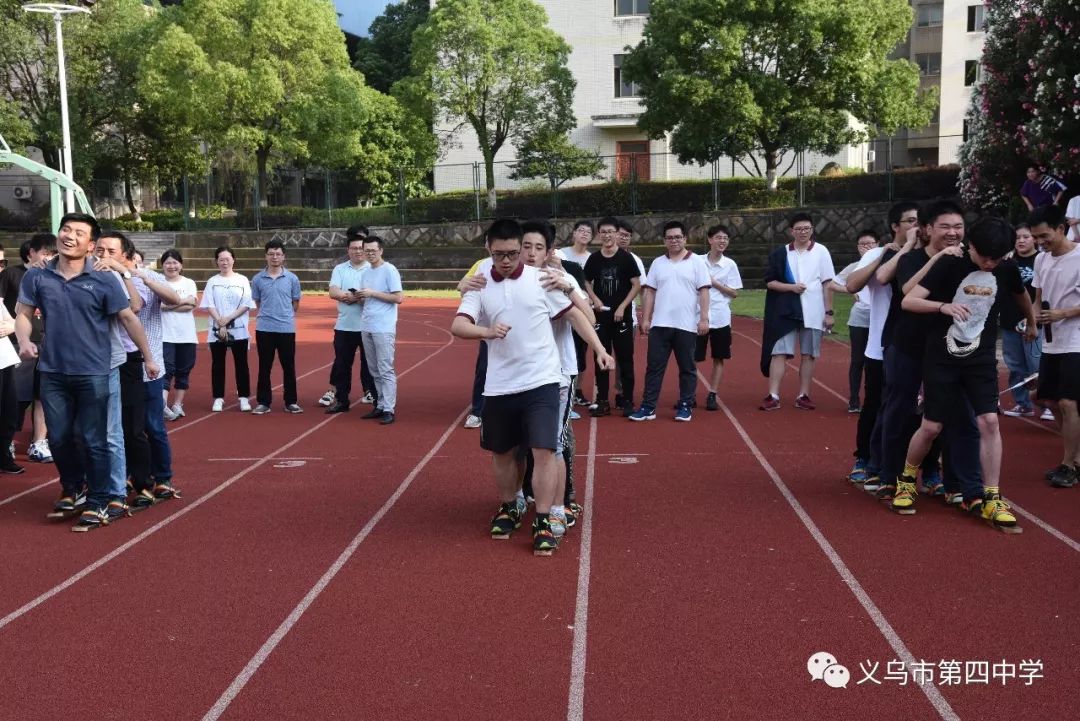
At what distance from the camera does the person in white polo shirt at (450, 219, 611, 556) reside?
574 centimetres

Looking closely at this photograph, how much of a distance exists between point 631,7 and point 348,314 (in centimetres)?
3149

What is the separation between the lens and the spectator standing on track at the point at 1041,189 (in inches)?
520

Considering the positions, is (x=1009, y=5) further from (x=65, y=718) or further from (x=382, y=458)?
(x=65, y=718)

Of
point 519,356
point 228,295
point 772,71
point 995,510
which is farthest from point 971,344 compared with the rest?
point 772,71

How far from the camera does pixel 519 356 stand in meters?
5.79

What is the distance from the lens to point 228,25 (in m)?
31.2

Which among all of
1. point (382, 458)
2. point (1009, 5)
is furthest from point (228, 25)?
point (382, 458)

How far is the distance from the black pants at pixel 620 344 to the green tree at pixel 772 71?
18.3 m

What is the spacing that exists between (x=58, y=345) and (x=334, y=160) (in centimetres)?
2754

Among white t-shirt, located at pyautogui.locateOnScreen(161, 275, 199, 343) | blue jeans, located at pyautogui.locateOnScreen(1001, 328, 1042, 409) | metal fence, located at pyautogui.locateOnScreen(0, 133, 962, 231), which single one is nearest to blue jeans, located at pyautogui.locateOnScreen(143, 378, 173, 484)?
white t-shirt, located at pyautogui.locateOnScreen(161, 275, 199, 343)

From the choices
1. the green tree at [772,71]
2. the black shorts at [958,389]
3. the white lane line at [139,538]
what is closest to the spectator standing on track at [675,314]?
the white lane line at [139,538]

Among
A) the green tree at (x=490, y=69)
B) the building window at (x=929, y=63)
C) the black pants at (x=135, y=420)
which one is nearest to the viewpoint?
the black pants at (x=135, y=420)

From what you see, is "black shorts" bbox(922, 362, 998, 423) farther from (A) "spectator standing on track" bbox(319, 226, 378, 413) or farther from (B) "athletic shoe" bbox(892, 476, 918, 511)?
(A) "spectator standing on track" bbox(319, 226, 378, 413)

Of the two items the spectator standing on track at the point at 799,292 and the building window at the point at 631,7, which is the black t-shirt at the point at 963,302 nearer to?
the spectator standing on track at the point at 799,292
